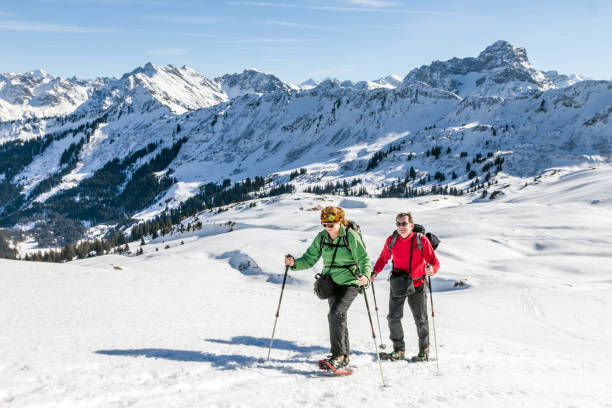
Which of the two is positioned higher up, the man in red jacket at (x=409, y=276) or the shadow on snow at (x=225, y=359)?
the man in red jacket at (x=409, y=276)

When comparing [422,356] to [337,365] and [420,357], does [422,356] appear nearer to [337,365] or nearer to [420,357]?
[420,357]

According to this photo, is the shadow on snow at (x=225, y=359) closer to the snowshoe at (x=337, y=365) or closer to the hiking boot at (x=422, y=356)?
the snowshoe at (x=337, y=365)

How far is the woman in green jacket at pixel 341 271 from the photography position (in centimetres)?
757

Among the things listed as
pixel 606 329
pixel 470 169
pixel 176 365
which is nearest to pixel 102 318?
pixel 176 365

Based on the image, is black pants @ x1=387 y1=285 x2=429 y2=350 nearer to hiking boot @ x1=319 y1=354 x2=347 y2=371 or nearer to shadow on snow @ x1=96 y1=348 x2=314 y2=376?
hiking boot @ x1=319 y1=354 x2=347 y2=371

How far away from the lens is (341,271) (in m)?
7.71

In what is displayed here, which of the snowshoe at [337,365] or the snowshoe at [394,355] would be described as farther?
the snowshoe at [394,355]

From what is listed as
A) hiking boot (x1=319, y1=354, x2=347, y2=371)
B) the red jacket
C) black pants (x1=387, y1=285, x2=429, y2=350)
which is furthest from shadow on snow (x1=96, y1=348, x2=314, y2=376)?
the red jacket

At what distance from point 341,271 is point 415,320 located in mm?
2545

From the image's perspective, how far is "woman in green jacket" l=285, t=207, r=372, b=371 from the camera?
7.57 metres

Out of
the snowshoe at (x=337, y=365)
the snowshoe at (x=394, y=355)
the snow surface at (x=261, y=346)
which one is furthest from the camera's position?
the snowshoe at (x=394, y=355)

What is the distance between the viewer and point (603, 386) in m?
7.40

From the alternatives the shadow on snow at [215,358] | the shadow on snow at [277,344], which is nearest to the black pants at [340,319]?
the shadow on snow at [215,358]

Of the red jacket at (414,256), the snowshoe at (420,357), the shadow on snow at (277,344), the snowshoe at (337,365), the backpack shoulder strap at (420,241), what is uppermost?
the backpack shoulder strap at (420,241)
